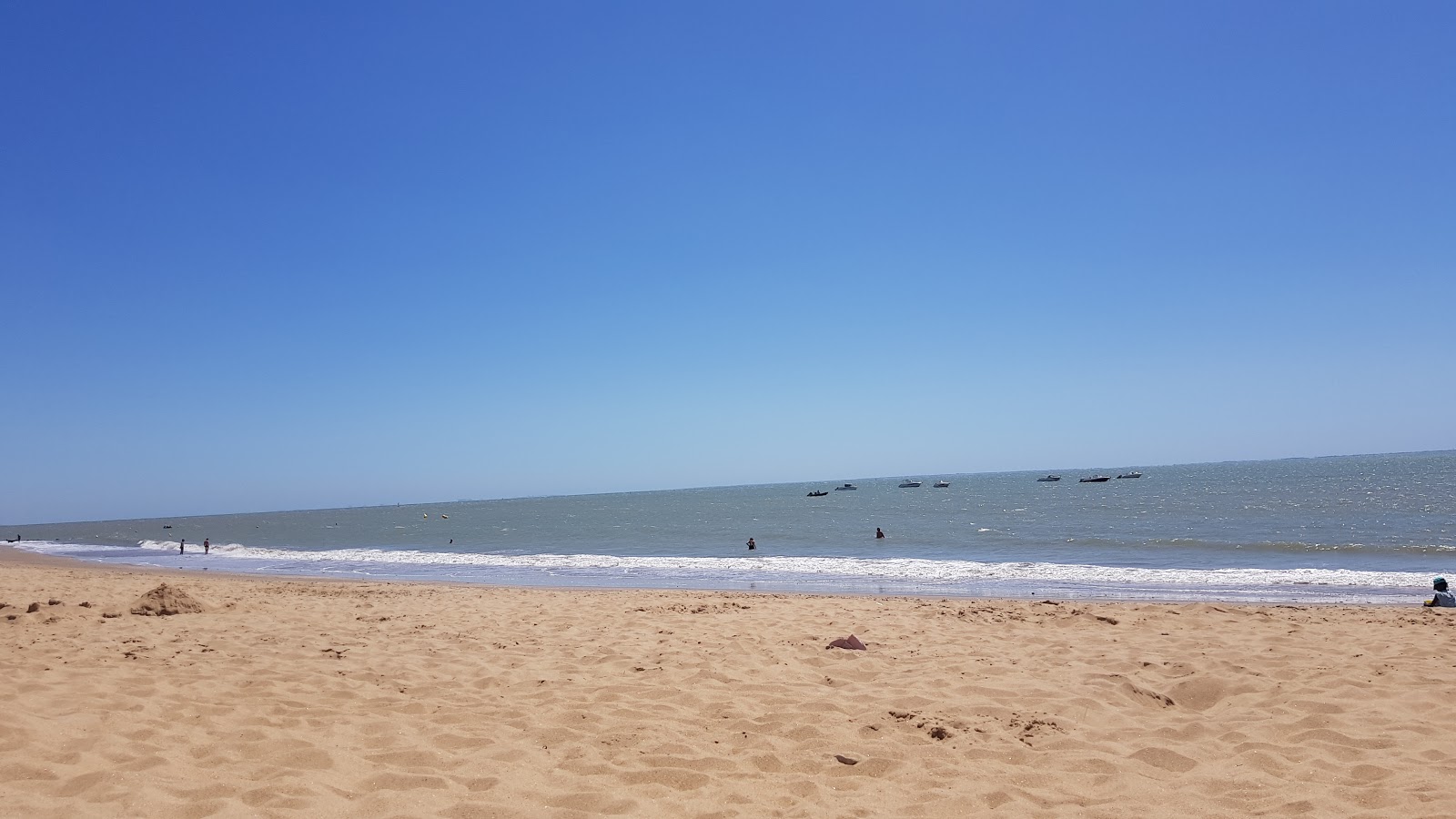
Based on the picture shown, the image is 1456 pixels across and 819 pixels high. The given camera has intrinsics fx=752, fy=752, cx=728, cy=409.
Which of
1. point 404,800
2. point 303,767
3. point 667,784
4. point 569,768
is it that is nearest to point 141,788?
point 303,767

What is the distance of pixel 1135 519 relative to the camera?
45.1 meters

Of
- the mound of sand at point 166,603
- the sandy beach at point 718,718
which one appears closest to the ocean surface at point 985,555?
the sandy beach at point 718,718

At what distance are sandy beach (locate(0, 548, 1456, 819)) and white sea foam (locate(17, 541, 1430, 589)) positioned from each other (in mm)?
8882

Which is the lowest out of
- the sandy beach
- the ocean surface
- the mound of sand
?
the ocean surface

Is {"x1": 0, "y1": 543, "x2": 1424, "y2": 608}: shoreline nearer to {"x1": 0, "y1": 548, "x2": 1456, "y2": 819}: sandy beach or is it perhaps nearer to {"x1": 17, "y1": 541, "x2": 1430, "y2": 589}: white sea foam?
{"x1": 17, "y1": 541, "x2": 1430, "y2": 589}: white sea foam

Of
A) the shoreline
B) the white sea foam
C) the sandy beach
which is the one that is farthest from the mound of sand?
the white sea foam

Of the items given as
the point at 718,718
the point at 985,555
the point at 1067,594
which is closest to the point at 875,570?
the point at 985,555

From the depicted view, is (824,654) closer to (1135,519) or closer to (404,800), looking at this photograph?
(404,800)

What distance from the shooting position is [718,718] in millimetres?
6527

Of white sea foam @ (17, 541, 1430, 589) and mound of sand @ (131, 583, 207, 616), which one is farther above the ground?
mound of sand @ (131, 583, 207, 616)

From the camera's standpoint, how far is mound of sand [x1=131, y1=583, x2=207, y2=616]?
11.6m

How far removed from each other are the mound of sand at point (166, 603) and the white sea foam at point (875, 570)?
45.4 feet

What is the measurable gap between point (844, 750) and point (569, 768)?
80.3 inches

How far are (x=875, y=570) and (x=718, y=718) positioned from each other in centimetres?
1836
